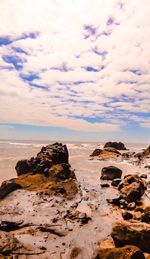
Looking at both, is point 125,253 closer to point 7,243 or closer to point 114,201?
point 7,243

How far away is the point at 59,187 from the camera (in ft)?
59.3

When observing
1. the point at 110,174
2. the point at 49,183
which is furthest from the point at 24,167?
the point at 110,174

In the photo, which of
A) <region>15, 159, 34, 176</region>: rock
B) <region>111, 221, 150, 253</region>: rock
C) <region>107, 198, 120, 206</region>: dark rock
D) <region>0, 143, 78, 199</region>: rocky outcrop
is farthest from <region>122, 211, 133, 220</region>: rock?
<region>15, 159, 34, 176</region>: rock

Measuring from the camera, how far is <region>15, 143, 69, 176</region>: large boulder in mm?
23309

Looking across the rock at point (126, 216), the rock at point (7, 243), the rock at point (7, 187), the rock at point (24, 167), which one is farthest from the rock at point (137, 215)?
the rock at point (24, 167)

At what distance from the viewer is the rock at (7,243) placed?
29.6ft

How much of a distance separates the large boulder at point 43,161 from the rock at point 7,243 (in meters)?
12.6

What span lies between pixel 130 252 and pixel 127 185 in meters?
10.6

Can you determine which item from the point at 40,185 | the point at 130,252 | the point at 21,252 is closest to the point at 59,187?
the point at 40,185

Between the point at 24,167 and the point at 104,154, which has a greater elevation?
the point at 104,154

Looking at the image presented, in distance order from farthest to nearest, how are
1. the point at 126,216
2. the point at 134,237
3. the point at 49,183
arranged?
the point at 49,183, the point at 126,216, the point at 134,237

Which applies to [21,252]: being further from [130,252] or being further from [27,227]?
[130,252]

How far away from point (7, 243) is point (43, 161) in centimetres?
1474

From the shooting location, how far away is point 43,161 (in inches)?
948
